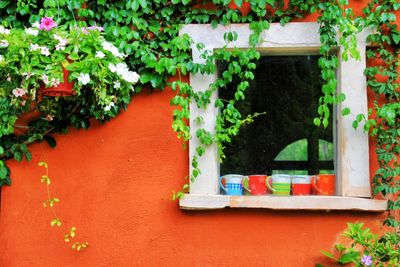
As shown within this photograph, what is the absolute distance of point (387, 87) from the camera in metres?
3.85

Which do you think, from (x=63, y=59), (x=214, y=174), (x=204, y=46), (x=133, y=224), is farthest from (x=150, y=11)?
(x=133, y=224)

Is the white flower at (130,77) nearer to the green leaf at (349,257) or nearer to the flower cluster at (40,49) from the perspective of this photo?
the flower cluster at (40,49)

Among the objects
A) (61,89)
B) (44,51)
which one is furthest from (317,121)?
(44,51)

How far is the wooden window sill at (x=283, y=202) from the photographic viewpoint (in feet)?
12.5

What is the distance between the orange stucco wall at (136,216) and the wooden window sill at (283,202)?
0.10 m

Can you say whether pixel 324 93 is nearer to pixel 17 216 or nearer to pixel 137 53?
pixel 137 53

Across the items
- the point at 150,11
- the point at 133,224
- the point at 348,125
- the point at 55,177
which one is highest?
the point at 150,11

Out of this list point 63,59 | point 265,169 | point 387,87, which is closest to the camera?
point 63,59

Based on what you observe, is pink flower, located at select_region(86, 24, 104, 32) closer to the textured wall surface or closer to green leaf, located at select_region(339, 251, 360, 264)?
the textured wall surface

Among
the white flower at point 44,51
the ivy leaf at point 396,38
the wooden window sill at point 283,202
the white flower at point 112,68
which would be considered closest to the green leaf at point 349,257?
the wooden window sill at point 283,202

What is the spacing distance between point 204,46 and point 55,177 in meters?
1.28

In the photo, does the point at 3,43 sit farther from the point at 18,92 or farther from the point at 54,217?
the point at 54,217

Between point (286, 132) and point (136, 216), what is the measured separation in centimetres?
111

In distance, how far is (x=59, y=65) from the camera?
11.5 feet
